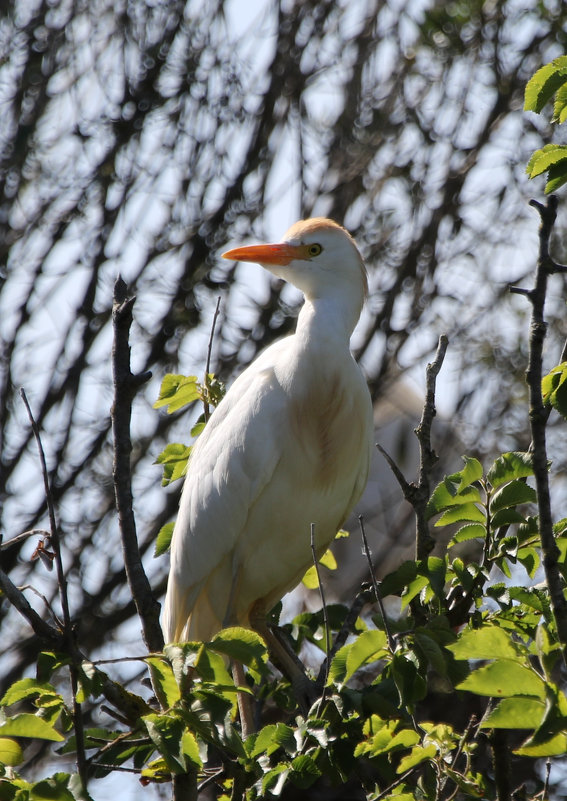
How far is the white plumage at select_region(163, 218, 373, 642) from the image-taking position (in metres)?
2.92

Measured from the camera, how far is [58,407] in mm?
5129

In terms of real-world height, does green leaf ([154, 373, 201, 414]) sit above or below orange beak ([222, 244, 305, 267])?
below

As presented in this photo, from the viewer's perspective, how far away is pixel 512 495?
177 centimetres

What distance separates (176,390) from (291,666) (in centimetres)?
83

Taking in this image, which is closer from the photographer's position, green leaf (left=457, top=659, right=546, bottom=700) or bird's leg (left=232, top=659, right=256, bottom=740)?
green leaf (left=457, top=659, right=546, bottom=700)

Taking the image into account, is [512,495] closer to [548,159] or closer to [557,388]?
[557,388]

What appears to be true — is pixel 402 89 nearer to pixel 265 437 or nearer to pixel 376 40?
pixel 376 40

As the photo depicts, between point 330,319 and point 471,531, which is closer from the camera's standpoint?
point 471,531

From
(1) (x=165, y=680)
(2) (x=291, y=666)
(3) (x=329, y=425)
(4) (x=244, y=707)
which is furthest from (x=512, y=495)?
(4) (x=244, y=707)

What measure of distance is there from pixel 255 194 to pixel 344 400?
103 inches

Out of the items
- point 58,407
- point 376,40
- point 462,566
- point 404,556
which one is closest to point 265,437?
point 462,566

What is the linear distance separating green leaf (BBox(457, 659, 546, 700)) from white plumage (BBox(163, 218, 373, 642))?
1.66 m

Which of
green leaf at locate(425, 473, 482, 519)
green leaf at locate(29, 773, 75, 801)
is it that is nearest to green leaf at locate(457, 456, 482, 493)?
green leaf at locate(425, 473, 482, 519)

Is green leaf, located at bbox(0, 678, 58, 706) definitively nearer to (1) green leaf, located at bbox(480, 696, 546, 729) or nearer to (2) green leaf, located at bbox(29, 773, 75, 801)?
(2) green leaf, located at bbox(29, 773, 75, 801)
